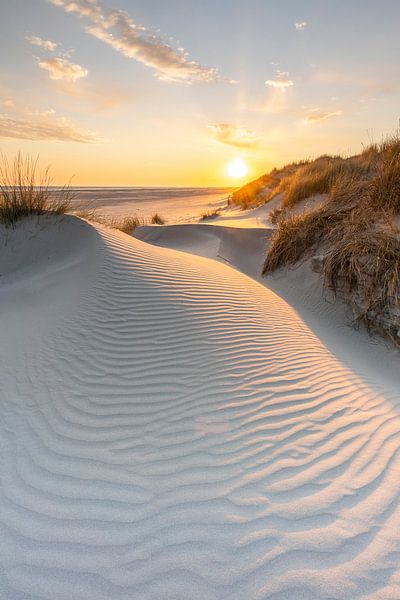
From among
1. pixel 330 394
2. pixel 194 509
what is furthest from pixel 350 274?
pixel 194 509

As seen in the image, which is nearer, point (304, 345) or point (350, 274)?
point (304, 345)

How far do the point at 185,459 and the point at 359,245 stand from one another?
383 cm

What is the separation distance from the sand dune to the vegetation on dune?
3.16 ft

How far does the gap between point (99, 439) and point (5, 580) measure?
0.84 meters

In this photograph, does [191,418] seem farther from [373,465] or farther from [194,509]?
[373,465]

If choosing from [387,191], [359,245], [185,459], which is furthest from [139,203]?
[185,459]

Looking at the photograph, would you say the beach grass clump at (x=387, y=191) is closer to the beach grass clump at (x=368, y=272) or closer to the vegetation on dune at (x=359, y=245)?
the vegetation on dune at (x=359, y=245)

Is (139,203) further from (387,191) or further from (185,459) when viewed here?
(185,459)

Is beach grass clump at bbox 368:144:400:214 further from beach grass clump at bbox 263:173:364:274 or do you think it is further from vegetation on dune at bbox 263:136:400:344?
beach grass clump at bbox 263:173:364:274

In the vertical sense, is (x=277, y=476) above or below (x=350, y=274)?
below

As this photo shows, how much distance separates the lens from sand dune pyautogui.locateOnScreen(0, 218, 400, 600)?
1.44 meters

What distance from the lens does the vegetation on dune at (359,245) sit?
4078 mm

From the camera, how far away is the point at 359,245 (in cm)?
451

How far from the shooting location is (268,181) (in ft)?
64.4
